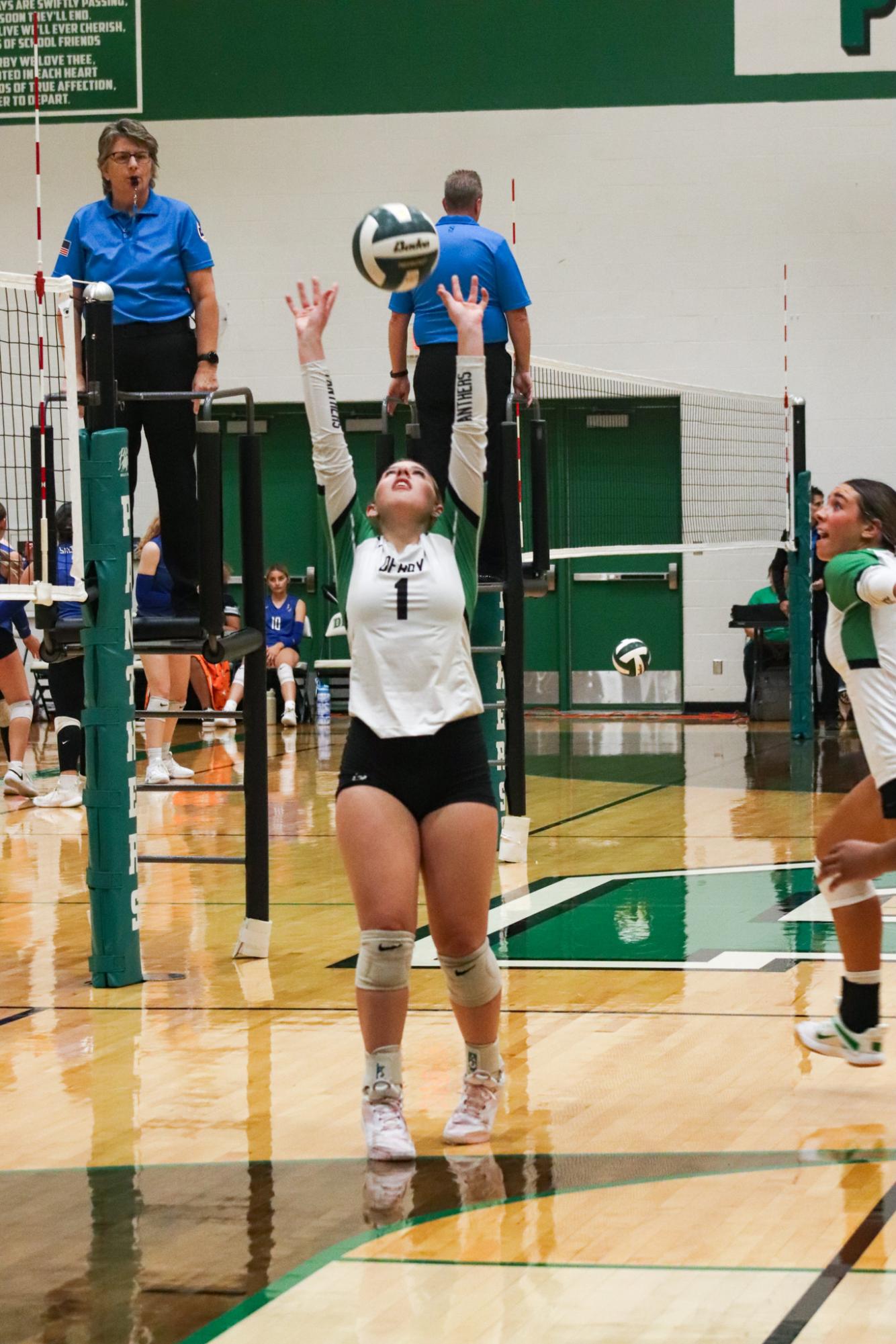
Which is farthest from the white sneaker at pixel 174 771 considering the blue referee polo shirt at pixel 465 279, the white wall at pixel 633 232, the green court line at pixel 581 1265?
the green court line at pixel 581 1265

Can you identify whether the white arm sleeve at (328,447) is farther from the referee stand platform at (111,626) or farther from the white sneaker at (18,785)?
the white sneaker at (18,785)

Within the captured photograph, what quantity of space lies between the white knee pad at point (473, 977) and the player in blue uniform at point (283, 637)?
1111cm

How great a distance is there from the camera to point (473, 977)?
11.8 ft

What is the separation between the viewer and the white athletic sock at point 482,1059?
3681 millimetres

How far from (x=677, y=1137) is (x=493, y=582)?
381cm

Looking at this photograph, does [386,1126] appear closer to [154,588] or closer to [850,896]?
[850,896]

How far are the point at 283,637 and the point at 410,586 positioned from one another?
37.9ft

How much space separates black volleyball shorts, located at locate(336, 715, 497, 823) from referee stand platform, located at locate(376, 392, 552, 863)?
3520 millimetres

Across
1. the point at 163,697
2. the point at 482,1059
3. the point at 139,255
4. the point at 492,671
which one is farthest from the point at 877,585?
the point at 163,697

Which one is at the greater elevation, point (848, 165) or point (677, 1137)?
point (848, 165)

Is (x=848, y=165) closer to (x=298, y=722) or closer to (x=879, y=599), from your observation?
(x=298, y=722)

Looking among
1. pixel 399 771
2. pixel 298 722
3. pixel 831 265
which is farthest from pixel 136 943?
pixel 831 265

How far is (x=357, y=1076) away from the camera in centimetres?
416

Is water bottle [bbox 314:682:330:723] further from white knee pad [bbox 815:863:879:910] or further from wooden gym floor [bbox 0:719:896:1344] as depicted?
white knee pad [bbox 815:863:879:910]
